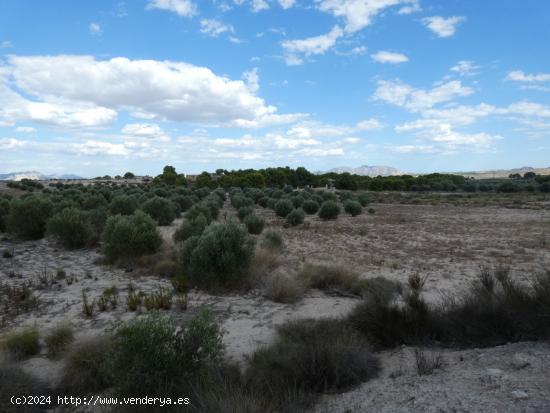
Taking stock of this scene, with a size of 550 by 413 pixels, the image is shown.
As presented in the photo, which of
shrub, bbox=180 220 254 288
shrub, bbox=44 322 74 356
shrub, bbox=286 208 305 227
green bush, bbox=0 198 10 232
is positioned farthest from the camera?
shrub, bbox=286 208 305 227

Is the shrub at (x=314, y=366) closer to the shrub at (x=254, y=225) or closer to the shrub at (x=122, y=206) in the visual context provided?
the shrub at (x=254, y=225)

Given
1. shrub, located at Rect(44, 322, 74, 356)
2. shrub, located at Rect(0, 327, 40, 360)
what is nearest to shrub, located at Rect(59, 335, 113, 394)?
shrub, located at Rect(44, 322, 74, 356)

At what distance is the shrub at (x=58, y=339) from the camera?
6.96 meters

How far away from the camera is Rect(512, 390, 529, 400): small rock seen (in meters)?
4.27

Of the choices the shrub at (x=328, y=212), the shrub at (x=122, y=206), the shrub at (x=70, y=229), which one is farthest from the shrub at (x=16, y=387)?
the shrub at (x=328, y=212)

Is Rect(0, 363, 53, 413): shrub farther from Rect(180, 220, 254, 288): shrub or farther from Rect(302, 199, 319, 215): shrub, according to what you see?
Rect(302, 199, 319, 215): shrub

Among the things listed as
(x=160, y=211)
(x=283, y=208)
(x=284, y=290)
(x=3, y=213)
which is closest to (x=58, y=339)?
(x=284, y=290)

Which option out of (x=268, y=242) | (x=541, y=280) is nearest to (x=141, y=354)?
(x=541, y=280)

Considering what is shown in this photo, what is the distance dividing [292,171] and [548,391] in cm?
8770

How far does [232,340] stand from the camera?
7562 mm

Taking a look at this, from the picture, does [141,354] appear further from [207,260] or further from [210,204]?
[210,204]

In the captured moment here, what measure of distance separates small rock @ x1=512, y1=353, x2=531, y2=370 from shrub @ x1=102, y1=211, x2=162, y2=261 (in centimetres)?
1194

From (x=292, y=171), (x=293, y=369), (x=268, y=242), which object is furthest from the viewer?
(x=292, y=171)

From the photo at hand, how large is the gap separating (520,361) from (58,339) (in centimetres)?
711
